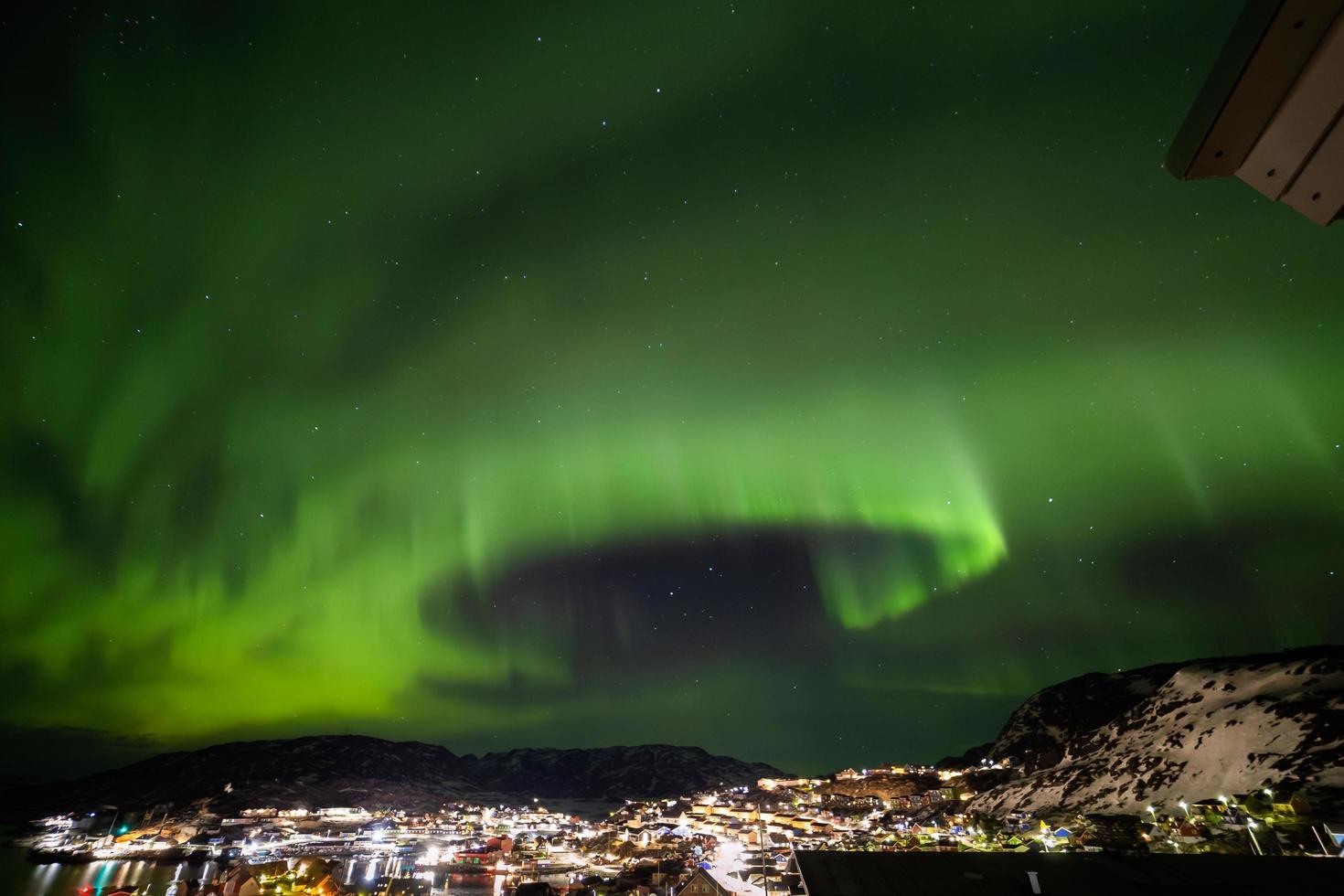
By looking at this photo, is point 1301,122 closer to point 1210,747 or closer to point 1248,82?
point 1248,82

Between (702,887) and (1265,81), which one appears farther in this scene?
(702,887)

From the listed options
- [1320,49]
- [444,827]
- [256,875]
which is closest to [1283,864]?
[1320,49]

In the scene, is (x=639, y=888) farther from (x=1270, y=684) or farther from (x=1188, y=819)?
(x=1270, y=684)

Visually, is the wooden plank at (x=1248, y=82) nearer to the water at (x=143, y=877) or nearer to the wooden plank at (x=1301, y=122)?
the wooden plank at (x=1301, y=122)

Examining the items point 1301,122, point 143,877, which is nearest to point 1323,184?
point 1301,122

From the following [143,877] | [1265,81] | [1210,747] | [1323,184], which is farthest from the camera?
[143,877]

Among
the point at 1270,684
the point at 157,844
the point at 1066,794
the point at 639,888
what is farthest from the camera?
the point at 157,844
